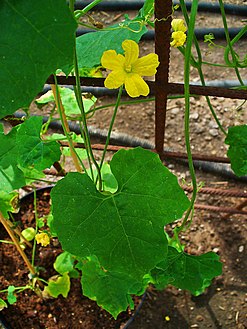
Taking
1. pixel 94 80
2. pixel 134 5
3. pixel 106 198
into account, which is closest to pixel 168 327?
pixel 106 198

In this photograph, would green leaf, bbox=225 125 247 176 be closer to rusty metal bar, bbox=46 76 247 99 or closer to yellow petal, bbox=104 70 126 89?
rusty metal bar, bbox=46 76 247 99

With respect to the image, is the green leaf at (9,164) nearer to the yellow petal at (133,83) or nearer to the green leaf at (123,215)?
the green leaf at (123,215)

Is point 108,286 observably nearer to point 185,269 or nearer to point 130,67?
point 185,269

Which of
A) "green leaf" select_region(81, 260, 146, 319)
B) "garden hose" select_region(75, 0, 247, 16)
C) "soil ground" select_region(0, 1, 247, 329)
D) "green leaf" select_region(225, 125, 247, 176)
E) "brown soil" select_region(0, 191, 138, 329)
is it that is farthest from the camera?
"garden hose" select_region(75, 0, 247, 16)

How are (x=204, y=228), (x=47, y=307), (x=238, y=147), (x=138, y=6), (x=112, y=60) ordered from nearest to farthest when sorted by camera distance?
(x=112, y=60)
(x=238, y=147)
(x=47, y=307)
(x=204, y=228)
(x=138, y=6)

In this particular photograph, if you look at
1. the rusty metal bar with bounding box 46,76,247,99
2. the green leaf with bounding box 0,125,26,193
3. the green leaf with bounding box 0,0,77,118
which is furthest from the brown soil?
the green leaf with bounding box 0,0,77,118

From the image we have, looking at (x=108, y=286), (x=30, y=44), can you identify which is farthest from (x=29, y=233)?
(x=30, y=44)

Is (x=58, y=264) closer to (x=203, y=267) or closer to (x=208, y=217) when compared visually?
(x=203, y=267)
